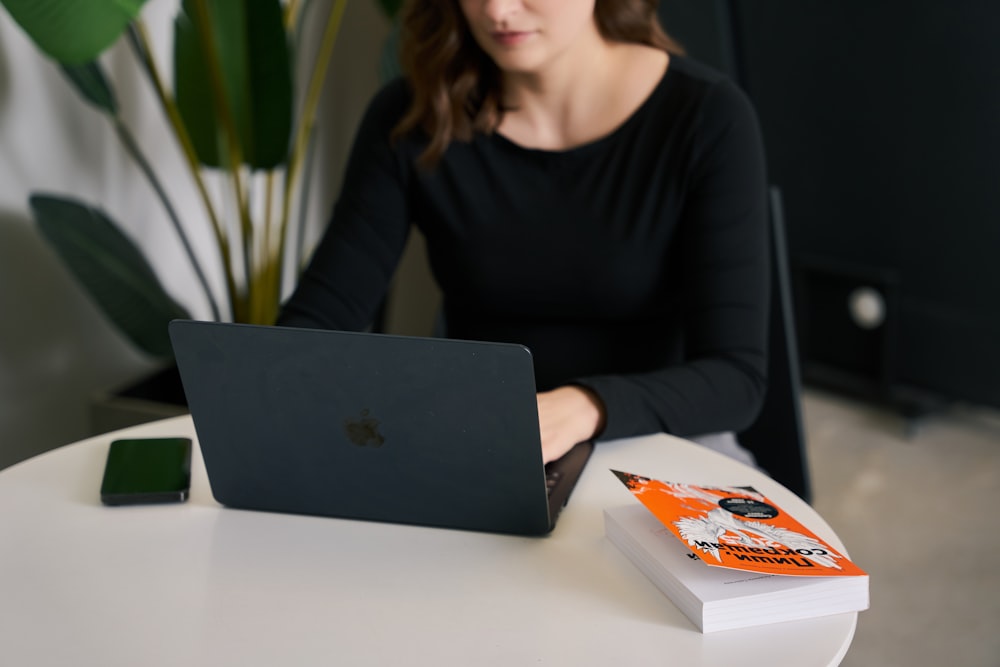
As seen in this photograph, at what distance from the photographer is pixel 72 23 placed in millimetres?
1405

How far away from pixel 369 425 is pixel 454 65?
77 cm

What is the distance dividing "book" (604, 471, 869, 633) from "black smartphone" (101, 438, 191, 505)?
43 cm

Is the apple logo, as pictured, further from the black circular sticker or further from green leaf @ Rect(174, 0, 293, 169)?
green leaf @ Rect(174, 0, 293, 169)

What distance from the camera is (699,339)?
1.29 meters

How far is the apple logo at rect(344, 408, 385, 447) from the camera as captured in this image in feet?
2.84

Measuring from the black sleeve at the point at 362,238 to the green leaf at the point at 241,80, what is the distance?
401 mm

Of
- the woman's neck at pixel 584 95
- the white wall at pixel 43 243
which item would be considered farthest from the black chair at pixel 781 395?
the white wall at pixel 43 243

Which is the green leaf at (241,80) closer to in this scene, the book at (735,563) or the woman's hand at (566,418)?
Answer: the woman's hand at (566,418)

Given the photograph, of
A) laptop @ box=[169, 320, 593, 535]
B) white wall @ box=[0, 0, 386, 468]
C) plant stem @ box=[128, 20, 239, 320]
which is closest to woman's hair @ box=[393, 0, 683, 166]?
plant stem @ box=[128, 20, 239, 320]

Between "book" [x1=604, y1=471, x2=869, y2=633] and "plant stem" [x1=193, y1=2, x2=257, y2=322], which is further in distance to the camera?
"plant stem" [x1=193, y1=2, x2=257, y2=322]

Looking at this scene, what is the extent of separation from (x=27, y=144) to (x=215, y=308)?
431 mm

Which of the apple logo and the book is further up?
the apple logo

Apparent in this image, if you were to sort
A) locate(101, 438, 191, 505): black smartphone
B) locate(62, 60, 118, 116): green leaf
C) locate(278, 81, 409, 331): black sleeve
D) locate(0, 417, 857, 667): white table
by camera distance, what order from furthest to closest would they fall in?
locate(62, 60, 118, 116): green leaf < locate(278, 81, 409, 331): black sleeve < locate(101, 438, 191, 505): black smartphone < locate(0, 417, 857, 667): white table

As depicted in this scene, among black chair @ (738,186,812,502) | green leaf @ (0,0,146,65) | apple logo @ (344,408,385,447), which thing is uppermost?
green leaf @ (0,0,146,65)
